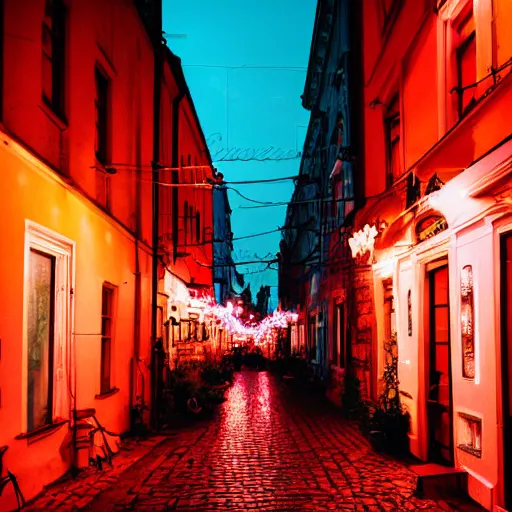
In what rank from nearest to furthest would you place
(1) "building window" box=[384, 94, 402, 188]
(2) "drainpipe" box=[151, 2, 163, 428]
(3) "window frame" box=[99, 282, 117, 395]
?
(3) "window frame" box=[99, 282, 117, 395]
(1) "building window" box=[384, 94, 402, 188]
(2) "drainpipe" box=[151, 2, 163, 428]

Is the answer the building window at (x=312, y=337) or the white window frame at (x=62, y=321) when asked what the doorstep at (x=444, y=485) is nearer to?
the white window frame at (x=62, y=321)

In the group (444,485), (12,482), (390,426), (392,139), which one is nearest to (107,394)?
(12,482)

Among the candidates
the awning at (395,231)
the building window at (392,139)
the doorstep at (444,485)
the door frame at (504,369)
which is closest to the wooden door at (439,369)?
the awning at (395,231)

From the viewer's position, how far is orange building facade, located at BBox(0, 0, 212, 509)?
22.0 ft

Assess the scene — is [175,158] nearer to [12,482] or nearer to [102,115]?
[102,115]

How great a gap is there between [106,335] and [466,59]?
6899 millimetres

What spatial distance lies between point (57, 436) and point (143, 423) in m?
4.47

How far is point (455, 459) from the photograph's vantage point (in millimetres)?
7914

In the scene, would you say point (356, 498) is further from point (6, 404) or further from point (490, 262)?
point (6, 404)

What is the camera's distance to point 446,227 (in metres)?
8.34

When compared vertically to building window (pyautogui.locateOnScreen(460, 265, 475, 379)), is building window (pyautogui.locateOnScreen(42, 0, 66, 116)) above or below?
above

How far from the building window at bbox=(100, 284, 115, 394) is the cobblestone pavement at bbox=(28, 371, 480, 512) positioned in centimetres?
122

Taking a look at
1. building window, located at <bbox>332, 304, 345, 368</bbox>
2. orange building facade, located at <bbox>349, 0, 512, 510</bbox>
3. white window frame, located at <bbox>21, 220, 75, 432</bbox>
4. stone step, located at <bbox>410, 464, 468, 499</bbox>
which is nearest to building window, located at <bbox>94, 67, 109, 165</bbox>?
white window frame, located at <bbox>21, 220, 75, 432</bbox>

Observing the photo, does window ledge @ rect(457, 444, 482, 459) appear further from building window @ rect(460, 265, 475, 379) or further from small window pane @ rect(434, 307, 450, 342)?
small window pane @ rect(434, 307, 450, 342)
